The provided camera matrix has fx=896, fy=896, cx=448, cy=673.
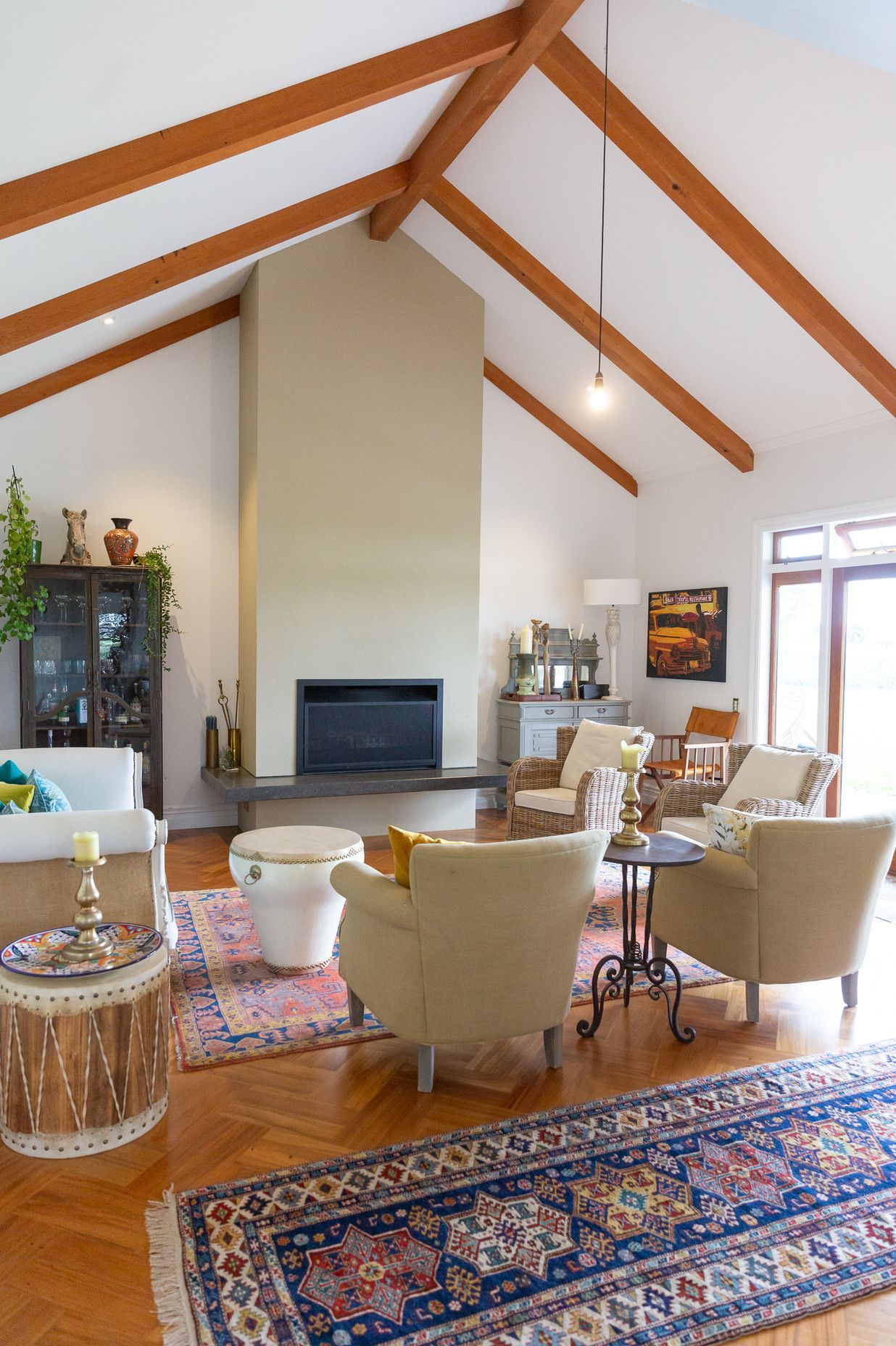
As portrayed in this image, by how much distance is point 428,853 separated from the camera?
271 centimetres

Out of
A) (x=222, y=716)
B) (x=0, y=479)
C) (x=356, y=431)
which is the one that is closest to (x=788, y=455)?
(x=356, y=431)

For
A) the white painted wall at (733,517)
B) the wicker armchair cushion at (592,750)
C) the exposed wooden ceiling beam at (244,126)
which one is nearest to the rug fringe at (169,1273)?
the exposed wooden ceiling beam at (244,126)

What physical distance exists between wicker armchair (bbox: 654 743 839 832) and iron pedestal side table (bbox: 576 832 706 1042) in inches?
33.9

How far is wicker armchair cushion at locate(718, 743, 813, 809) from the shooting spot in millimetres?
4500

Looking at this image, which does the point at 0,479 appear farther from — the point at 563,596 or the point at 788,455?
Answer: the point at 788,455

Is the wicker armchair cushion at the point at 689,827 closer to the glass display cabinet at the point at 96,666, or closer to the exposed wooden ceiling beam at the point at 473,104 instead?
the glass display cabinet at the point at 96,666

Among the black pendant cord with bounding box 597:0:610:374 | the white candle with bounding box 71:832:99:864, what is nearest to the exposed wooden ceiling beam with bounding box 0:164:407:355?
the black pendant cord with bounding box 597:0:610:374

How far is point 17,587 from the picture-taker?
562 centimetres

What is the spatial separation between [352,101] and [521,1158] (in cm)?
416

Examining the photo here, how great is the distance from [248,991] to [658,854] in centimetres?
181

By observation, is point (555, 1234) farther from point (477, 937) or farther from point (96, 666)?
point (96, 666)

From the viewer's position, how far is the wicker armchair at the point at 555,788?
5328 mm

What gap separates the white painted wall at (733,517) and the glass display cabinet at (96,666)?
14.2ft

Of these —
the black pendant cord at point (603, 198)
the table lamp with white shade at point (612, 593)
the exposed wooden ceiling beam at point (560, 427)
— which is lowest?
the table lamp with white shade at point (612, 593)
